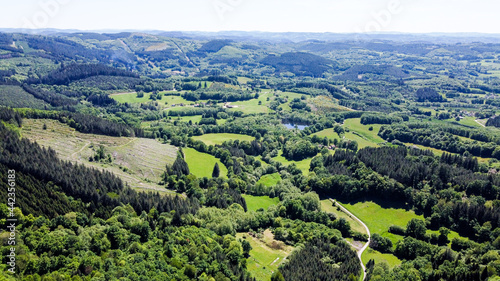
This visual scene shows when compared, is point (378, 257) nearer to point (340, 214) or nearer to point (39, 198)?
point (340, 214)

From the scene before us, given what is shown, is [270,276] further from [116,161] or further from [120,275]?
[116,161]

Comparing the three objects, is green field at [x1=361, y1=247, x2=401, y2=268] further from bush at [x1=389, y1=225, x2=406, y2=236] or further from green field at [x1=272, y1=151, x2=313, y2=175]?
green field at [x1=272, y1=151, x2=313, y2=175]

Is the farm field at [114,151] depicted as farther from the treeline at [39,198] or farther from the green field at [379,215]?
the green field at [379,215]

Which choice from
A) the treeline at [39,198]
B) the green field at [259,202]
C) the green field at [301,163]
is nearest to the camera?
the treeline at [39,198]

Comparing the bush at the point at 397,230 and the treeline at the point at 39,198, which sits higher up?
the treeline at the point at 39,198

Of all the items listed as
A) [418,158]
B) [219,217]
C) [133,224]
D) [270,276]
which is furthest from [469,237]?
[133,224]

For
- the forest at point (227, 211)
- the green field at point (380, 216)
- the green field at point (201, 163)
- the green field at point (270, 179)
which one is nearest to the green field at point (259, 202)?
the forest at point (227, 211)

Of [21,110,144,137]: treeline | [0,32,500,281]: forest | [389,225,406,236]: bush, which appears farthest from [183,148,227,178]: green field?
[389,225,406,236]: bush

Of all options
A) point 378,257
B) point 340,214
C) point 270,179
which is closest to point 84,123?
point 270,179
